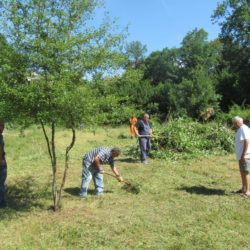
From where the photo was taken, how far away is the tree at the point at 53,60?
27.7 feet

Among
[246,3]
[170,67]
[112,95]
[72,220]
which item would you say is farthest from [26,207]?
[170,67]

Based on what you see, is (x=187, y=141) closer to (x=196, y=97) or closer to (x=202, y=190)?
(x=202, y=190)

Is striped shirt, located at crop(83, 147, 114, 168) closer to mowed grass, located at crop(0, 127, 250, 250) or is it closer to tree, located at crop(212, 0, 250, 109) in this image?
mowed grass, located at crop(0, 127, 250, 250)

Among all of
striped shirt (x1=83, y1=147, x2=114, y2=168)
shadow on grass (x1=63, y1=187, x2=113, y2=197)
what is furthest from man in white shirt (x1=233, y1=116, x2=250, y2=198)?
shadow on grass (x1=63, y1=187, x2=113, y2=197)

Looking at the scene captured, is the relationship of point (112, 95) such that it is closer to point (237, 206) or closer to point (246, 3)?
point (237, 206)

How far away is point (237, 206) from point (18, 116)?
189 inches

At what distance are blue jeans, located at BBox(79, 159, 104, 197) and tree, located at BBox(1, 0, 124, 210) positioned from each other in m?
2.06

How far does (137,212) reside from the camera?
31.0ft

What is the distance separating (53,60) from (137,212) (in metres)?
3.45

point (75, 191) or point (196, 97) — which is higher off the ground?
point (196, 97)

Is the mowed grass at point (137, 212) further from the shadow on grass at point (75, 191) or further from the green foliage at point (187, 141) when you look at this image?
the green foliage at point (187, 141)

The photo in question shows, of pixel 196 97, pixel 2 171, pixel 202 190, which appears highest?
pixel 196 97

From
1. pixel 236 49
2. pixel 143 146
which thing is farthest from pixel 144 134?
pixel 236 49

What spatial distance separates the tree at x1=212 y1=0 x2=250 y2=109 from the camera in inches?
1622
